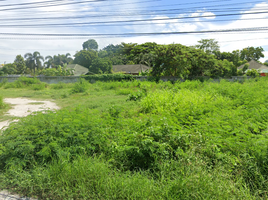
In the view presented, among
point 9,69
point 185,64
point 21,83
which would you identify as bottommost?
point 21,83

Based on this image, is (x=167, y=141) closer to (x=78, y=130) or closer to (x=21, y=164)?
(x=78, y=130)

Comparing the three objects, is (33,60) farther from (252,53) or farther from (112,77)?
(252,53)

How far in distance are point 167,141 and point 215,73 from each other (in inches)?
866

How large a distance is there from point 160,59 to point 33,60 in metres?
50.8

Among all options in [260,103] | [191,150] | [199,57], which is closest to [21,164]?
[191,150]

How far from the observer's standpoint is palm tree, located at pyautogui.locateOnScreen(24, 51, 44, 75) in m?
56.0

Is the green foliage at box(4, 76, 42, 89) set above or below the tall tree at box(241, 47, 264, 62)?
below

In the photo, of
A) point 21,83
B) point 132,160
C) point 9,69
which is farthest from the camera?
point 9,69

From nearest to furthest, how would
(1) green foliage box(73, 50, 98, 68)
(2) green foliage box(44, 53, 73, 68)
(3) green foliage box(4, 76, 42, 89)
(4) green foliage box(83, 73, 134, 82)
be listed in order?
1. (3) green foliage box(4, 76, 42, 89)
2. (4) green foliage box(83, 73, 134, 82)
3. (1) green foliage box(73, 50, 98, 68)
4. (2) green foliage box(44, 53, 73, 68)

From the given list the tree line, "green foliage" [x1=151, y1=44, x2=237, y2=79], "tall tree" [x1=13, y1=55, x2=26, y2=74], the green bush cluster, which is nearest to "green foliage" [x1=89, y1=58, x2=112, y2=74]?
the tree line

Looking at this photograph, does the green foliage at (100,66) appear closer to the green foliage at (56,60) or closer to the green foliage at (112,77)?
the green foliage at (112,77)

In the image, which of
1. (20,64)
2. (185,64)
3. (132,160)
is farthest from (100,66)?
(132,160)

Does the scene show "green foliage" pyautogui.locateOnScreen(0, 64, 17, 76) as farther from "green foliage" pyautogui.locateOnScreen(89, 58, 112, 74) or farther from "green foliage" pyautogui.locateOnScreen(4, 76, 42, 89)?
"green foliage" pyautogui.locateOnScreen(4, 76, 42, 89)

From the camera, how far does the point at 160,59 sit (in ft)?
66.3
